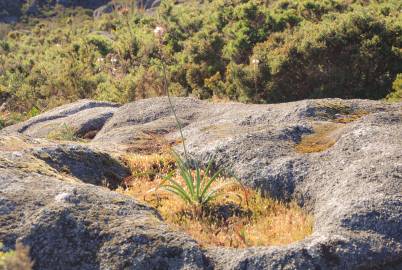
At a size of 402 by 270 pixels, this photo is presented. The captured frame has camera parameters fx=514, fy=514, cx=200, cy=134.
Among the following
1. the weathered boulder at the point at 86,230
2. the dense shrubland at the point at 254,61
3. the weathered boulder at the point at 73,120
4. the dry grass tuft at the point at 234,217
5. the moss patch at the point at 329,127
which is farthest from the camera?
the dense shrubland at the point at 254,61

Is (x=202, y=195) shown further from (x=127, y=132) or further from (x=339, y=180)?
(x=127, y=132)

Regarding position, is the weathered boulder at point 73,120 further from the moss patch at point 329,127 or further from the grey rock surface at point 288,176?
the moss patch at point 329,127

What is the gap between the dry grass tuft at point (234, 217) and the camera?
245 inches

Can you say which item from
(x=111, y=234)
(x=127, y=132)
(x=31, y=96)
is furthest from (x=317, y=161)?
(x=31, y=96)

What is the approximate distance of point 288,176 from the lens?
24.9ft

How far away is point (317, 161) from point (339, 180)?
2.58ft

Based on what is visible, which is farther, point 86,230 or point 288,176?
point 288,176

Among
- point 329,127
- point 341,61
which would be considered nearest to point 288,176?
point 329,127

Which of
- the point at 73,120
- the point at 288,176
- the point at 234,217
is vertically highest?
the point at 288,176

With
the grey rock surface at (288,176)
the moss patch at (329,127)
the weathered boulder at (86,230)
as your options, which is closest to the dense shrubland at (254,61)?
the grey rock surface at (288,176)

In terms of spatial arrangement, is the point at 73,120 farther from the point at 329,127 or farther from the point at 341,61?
the point at 341,61

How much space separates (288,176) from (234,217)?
3.77ft

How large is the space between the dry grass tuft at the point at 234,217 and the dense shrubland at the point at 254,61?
2951 millimetres

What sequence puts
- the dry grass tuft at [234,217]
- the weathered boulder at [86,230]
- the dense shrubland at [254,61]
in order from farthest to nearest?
the dense shrubland at [254,61]
the dry grass tuft at [234,217]
the weathered boulder at [86,230]
